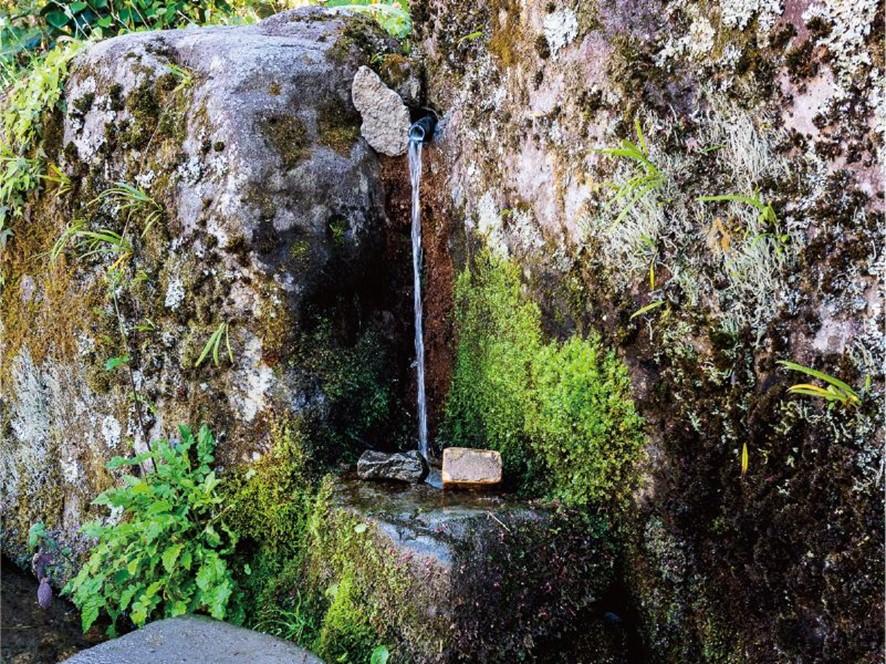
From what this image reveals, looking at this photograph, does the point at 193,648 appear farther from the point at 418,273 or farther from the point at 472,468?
the point at 418,273

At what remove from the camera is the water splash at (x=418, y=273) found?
3713mm

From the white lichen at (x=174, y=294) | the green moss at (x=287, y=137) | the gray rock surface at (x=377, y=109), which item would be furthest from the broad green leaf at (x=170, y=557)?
the gray rock surface at (x=377, y=109)

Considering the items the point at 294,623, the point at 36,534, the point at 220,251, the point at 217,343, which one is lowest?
the point at 36,534

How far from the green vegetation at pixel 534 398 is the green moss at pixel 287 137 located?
94cm

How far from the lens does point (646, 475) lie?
107 inches

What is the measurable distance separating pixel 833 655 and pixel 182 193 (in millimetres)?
3107

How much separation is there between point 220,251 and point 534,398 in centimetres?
153

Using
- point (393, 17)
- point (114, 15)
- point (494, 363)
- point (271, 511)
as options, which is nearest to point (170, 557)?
point (271, 511)

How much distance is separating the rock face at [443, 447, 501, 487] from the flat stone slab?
885 mm

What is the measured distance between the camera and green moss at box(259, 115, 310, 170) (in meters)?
3.41

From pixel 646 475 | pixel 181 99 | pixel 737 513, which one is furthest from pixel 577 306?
pixel 181 99

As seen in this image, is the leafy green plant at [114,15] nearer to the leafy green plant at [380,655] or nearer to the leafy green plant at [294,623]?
the leafy green plant at [294,623]

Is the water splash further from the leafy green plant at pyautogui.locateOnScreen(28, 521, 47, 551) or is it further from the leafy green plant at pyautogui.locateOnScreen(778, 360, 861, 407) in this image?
the leafy green plant at pyautogui.locateOnScreen(28, 521, 47, 551)

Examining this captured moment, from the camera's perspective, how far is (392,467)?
3252 mm
